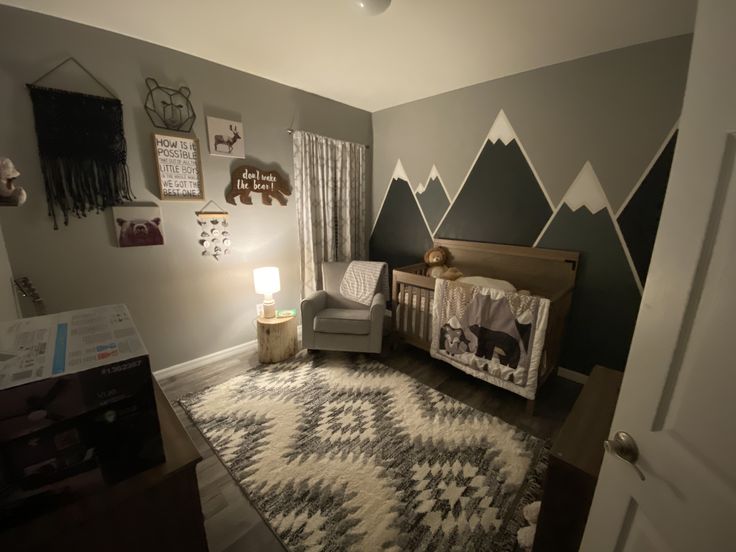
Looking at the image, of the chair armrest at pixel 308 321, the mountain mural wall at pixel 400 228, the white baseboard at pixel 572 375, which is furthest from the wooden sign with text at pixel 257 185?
the white baseboard at pixel 572 375

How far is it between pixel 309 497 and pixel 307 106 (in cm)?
307

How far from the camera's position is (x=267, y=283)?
2.64 meters

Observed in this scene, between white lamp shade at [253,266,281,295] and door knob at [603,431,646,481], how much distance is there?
2.41 meters

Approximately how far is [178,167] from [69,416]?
6.98ft

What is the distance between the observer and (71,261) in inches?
78.8

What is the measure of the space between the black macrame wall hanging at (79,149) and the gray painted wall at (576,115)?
2.52 meters

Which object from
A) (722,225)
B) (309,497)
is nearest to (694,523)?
(722,225)

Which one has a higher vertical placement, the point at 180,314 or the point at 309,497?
the point at 180,314

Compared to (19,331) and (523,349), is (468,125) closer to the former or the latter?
(523,349)

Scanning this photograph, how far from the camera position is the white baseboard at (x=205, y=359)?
247cm

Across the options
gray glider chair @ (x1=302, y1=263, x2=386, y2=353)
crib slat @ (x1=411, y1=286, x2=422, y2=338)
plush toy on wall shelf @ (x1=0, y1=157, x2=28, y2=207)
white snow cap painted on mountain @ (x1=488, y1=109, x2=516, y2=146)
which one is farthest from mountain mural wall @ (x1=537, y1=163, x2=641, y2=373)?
plush toy on wall shelf @ (x1=0, y1=157, x2=28, y2=207)

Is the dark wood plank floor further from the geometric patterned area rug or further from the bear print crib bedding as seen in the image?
the bear print crib bedding

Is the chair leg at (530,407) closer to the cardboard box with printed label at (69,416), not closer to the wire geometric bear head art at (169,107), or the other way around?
the cardboard box with printed label at (69,416)

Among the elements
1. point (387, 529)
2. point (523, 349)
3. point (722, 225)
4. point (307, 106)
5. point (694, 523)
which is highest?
point (307, 106)
